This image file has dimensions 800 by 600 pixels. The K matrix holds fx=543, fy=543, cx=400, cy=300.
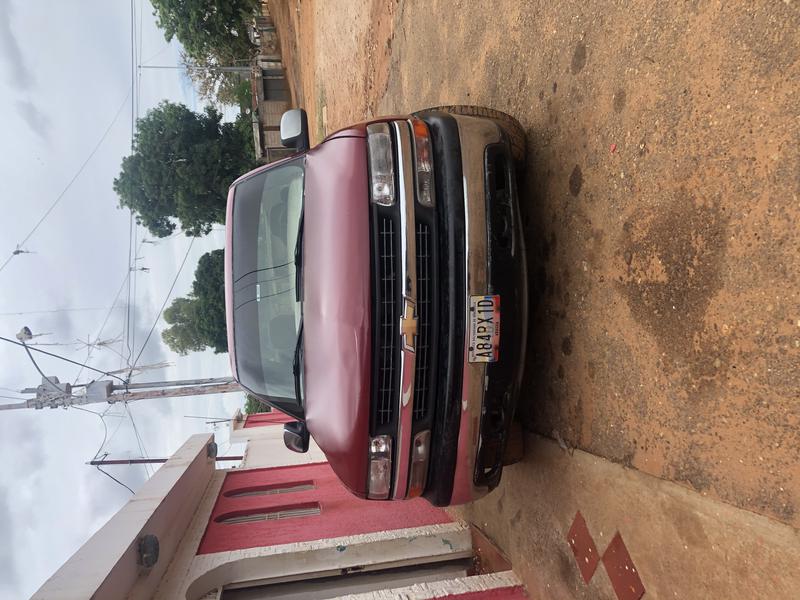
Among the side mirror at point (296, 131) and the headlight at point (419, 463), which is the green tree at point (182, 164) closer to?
the side mirror at point (296, 131)

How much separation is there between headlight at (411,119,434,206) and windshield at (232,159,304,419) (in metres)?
0.81

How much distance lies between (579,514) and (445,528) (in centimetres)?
216

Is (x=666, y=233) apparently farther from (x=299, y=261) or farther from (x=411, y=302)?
(x=299, y=261)

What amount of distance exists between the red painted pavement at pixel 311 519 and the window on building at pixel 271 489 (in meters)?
0.11

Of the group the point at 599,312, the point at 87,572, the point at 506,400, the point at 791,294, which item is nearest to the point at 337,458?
the point at 506,400

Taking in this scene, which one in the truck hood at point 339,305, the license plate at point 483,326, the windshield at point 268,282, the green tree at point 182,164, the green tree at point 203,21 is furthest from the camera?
the green tree at point 182,164

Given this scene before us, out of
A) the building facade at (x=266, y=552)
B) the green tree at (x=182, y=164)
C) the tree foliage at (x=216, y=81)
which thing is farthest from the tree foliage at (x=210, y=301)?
the building facade at (x=266, y=552)

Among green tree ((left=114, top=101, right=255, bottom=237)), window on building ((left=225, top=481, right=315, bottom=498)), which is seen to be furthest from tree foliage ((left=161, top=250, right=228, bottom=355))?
window on building ((left=225, top=481, right=315, bottom=498))

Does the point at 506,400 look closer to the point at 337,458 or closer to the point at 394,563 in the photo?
Answer: the point at 337,458

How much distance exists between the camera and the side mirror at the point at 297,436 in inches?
155

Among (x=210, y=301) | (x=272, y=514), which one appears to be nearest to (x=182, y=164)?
(x=210, y=301)

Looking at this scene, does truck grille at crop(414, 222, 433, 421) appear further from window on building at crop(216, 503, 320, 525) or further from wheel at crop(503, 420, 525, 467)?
window on building at crop(216, 503, 320, 525)

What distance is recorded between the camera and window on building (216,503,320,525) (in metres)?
6.55

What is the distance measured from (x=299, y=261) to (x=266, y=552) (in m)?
3.31
